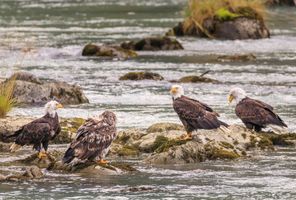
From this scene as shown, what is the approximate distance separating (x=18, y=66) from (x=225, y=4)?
494 inches

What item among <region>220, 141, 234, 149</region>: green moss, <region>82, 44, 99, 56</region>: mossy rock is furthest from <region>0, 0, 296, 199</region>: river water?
<region>220, 141, 234, 149</region>: green moss

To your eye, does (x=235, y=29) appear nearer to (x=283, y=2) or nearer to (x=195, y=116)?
(x=283, y=2)

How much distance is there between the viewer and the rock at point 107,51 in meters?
39.8

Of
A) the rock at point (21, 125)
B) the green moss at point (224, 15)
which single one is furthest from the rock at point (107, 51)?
the rock at point (21, 125)

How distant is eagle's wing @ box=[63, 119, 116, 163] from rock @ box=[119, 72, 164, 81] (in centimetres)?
1514

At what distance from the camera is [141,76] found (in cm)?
3341

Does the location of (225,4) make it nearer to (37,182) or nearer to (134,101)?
(134,101)

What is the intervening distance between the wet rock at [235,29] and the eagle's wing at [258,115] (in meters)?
22.5

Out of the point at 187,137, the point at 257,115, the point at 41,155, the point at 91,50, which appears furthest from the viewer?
the point at 91,50

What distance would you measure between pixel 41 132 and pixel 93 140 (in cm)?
137

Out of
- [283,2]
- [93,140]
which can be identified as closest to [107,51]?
[93,140]

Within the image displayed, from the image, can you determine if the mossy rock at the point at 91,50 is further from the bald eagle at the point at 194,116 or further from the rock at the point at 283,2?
the rock at the point at 283,2

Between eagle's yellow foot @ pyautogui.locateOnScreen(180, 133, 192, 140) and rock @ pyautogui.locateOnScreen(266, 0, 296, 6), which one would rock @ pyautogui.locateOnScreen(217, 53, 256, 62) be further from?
rock @ pyautogui.locateOnScreen(266, 0, 296, 6)

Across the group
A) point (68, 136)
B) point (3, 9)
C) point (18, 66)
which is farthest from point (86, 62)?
point (3, 9)
